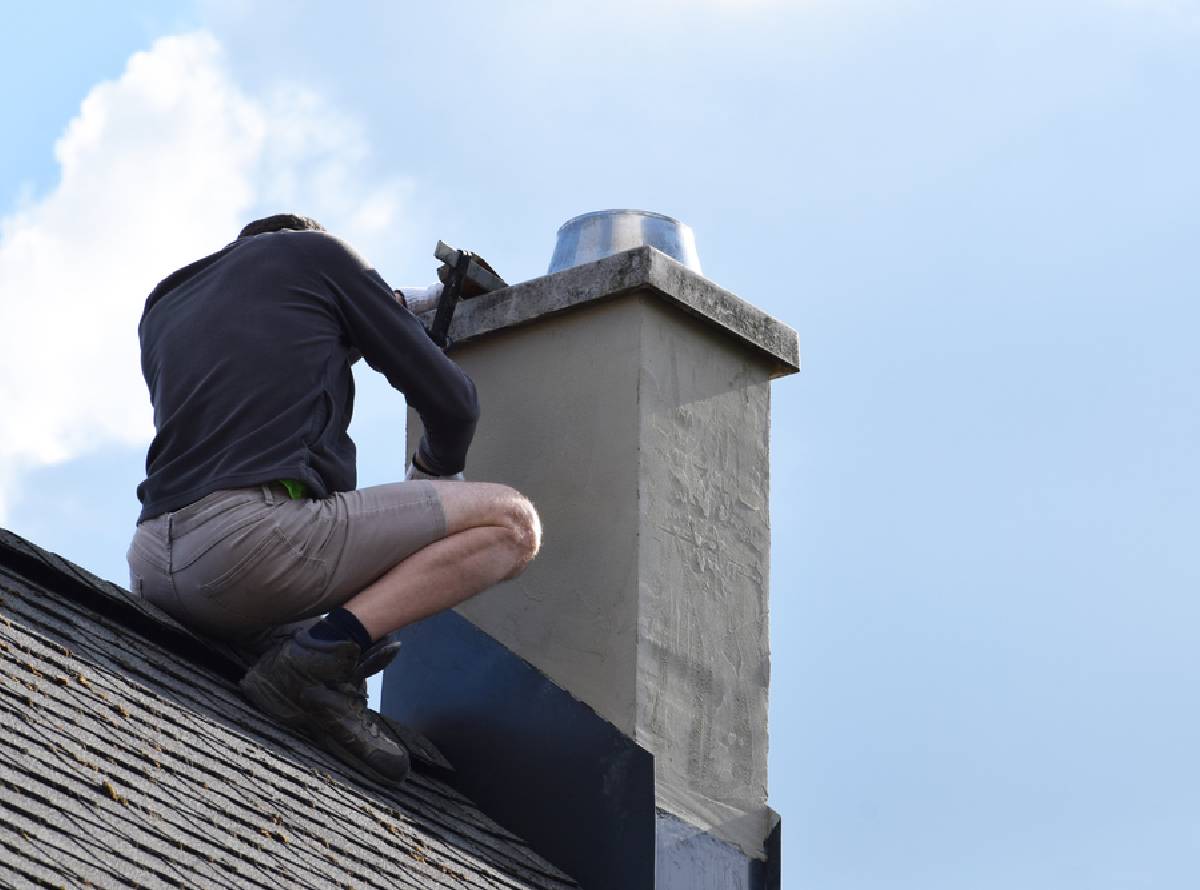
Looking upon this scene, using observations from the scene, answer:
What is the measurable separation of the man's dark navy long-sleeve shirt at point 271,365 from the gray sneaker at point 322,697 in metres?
0.37

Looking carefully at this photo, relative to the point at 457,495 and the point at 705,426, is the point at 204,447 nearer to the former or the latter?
the point at 457,495

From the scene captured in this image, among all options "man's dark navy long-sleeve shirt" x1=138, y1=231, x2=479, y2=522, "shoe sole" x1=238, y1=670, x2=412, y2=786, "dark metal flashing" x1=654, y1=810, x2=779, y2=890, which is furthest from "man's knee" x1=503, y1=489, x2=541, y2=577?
"dark metal flashing" x1=654, y1=810, x2=779, y2=890

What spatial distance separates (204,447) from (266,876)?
137 centimetres

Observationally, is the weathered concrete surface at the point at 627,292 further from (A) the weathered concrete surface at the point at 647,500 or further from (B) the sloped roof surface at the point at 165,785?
(B) the sloped roof surface at the point at 165,785

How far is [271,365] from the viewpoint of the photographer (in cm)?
512

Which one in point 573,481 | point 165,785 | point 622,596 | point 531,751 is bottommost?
point 165,785

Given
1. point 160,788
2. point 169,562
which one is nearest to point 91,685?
point 160,788

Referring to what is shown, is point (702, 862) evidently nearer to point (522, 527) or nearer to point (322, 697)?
point (522, 527)

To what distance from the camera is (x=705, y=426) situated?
5953 mm

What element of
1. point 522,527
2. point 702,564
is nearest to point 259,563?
point 522,527

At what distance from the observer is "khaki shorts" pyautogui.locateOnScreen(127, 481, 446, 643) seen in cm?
501

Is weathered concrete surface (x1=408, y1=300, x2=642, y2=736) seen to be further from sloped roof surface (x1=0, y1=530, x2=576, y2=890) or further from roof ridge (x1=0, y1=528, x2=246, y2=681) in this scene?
roof ridge (x1=0, y1=528, x2=246, y2=681)

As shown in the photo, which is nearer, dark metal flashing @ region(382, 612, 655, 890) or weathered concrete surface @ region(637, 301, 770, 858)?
dark metal flashing @ region(382, 612, 655, 890)

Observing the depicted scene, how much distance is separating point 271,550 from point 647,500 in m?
1.08
